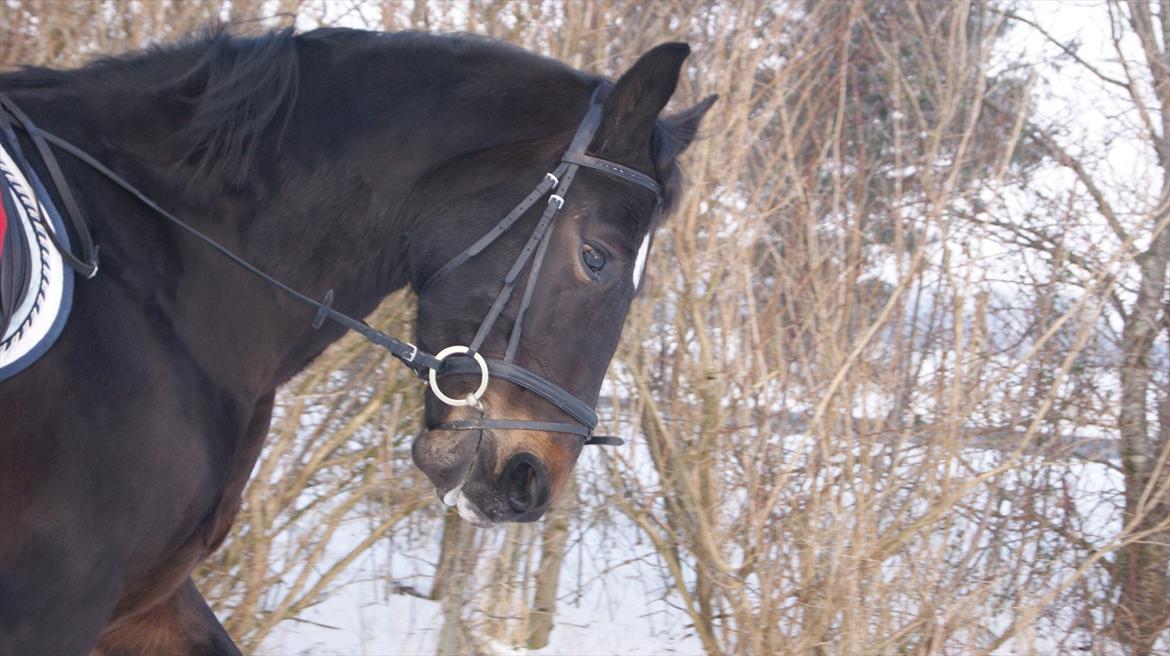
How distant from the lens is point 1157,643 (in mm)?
4691

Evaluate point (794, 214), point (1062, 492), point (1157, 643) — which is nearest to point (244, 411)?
point (794, 214)

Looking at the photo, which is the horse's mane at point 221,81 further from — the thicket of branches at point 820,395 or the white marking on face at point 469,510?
the thicket of branches at point 820,395

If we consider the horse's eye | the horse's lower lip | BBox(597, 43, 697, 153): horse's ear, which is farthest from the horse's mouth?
BBox(597, 43, 697, 153): horse's ear

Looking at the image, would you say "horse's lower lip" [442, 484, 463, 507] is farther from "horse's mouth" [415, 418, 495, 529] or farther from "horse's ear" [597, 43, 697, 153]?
"horse's ear" [597, 43, 697, 153]

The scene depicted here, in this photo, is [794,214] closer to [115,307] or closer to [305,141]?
[305,141]

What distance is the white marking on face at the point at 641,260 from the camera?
2443 mm

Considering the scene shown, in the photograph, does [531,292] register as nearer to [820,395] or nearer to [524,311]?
[524,311]

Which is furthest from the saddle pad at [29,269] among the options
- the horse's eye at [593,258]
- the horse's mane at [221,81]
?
the horse's eye at [593,258]

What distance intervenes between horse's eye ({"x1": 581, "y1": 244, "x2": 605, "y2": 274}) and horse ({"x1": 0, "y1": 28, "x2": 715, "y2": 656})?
0.01 metres

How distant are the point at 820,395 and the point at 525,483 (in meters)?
2.16

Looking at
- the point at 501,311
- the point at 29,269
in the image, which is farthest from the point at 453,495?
the point at 29,269

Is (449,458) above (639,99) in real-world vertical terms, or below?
below

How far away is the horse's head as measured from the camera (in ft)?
7.60

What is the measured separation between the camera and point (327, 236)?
7.82 feet
